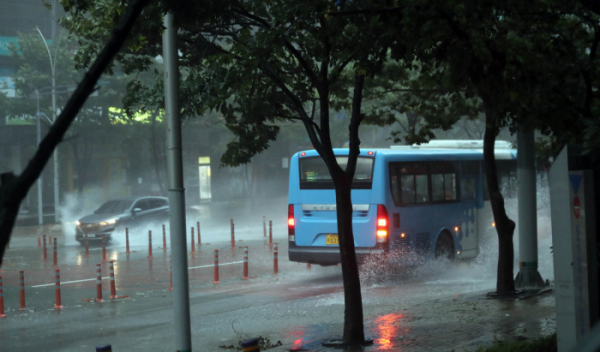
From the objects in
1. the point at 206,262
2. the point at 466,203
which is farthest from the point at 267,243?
the point at 466,203

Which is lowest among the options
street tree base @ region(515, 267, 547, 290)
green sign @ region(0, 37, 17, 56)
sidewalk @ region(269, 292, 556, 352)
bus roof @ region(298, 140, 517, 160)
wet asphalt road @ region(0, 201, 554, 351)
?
wet asphalt road @ region(0, 201, 554, 351)

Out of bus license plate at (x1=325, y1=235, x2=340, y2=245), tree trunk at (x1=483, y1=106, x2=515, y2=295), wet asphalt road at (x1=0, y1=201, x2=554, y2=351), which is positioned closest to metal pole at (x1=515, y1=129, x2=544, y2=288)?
tree trunk at (x1=483, y1=106, x2=515, y2=295)

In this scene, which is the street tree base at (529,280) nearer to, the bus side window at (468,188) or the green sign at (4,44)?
the bus side window at (468,188)

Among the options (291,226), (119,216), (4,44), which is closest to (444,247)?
(291,226)

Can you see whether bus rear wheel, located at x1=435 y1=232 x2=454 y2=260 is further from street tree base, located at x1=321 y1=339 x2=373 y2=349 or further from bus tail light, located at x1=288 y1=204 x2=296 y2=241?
street tree base, located at x1=321 y1=339 x2=373 y2=349

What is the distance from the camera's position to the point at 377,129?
6038cm

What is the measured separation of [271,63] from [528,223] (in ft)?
20.1

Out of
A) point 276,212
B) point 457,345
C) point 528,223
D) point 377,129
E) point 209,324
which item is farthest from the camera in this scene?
point 377,129

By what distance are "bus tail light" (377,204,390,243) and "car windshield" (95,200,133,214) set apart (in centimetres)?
1470

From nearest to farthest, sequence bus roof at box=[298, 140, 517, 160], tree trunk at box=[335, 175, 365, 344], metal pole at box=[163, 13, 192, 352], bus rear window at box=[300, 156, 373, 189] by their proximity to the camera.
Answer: metal pole at box=[163, 13, 192, 352] → tree trunk at box=[335, 175, 365, 344] → bus rear window at box=[300, 156, 373, 189] → bus roof at box=[298, 140, 517, 160]

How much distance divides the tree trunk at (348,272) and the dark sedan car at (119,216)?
1894 cm

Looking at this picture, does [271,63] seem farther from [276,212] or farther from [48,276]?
[276,212]

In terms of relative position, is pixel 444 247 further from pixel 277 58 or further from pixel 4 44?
A: pixel 4 44

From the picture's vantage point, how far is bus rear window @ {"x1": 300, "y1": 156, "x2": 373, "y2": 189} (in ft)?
52.7
